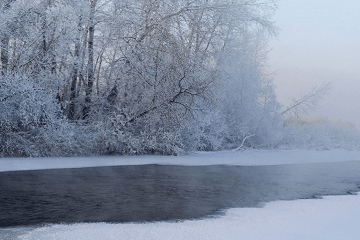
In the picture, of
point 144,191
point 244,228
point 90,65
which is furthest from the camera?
point 90,65

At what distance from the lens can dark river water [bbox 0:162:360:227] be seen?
6910mm

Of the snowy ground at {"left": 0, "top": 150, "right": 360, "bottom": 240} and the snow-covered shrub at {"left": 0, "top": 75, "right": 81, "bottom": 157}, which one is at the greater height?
the snow-covered shrub at {"left": 0, "top": 75, "right": 81, "bottom": 157}

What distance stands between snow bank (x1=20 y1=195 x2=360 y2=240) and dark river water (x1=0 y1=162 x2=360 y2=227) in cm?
54

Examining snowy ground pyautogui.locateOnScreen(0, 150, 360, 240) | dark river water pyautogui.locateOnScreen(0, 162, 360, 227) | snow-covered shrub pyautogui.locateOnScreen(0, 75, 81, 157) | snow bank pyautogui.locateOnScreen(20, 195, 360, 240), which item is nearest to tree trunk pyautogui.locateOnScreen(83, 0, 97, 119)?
snow-covered shrub pyautogui.locateOnScreen(0, 75, 81, 157)

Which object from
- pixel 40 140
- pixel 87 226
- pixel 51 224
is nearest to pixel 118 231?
pixel 87 226

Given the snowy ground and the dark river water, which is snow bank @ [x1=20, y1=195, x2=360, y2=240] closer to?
the snowy ground

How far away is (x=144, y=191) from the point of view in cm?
941

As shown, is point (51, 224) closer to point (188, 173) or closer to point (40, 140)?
point (188, 173)

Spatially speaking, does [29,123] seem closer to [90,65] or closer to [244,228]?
[90,65]

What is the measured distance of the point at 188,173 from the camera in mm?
13188

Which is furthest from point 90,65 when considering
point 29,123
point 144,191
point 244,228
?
point 244,228

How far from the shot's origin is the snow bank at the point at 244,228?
17.8 feet

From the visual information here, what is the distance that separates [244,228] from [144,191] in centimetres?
378

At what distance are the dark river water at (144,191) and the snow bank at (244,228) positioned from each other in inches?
21.1
